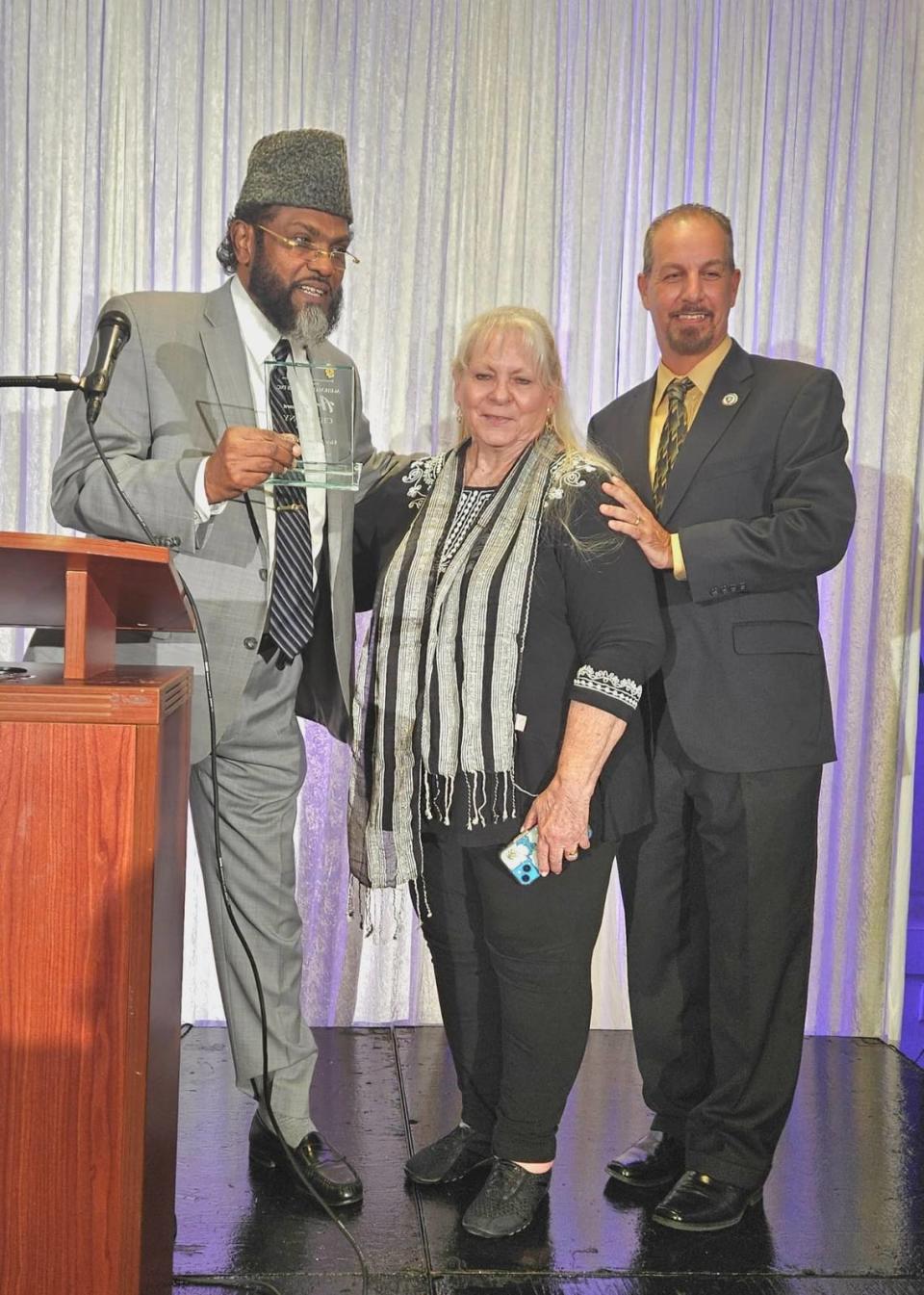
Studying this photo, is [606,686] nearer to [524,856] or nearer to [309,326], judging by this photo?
Result: [524,856]

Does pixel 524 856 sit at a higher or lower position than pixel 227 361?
lower

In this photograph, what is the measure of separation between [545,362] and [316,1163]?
5.10 feet

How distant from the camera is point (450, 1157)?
2643 mm

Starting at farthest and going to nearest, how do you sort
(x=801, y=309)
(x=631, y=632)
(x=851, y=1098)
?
(x=801, y=309) → (x=851, y=1098) → (x=631, y=632)

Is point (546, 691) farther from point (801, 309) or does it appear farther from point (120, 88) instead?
point (120, 88)

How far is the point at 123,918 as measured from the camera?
1.54m

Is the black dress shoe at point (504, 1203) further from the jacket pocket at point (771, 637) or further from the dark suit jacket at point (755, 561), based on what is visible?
the jacket pocket at point (771, 637)

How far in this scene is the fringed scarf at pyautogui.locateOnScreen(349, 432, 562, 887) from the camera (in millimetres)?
2406

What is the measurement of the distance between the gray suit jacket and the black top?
434 mm

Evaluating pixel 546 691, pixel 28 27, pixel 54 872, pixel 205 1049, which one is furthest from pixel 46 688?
pixel 28 27

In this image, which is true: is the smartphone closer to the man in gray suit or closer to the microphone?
the man in gray suit

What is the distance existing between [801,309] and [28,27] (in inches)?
86.2

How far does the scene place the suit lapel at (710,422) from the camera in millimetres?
2689

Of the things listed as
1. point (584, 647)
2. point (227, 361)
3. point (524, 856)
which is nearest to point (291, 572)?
point (227, 361)
